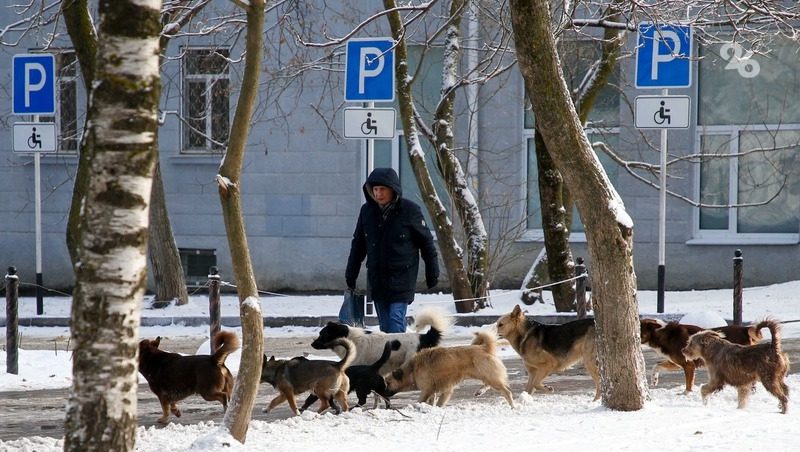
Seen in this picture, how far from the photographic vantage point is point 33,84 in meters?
14.8

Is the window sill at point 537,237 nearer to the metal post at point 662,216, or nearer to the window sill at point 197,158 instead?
the metal post at point 662,216

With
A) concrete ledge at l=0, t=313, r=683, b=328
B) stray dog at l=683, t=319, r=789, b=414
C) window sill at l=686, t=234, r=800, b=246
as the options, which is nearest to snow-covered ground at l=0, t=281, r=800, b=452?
stray dog at l=683, t=319, r=789, b=414

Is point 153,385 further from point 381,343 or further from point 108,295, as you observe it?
point 108,295

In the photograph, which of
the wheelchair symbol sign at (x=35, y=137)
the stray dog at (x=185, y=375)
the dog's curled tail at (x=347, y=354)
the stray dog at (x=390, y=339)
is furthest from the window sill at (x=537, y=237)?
the stray dog at (x=185, y=375)

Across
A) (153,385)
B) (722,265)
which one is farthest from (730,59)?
(153,385)

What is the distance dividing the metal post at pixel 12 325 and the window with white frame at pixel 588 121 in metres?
8.58

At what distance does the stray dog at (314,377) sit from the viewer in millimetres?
8469

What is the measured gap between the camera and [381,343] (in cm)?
906

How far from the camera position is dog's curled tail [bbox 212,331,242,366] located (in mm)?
8273

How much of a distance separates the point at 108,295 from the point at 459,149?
12386mm

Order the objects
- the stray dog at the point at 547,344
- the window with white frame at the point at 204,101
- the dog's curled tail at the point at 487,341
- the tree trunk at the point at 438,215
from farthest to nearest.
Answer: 1. the window with white frame at the point at 204,101
2. the tree trunk at the point at 438,215
3. the stray dog at the point at 547,344
4. the dog's curled tail at the point at 487,341

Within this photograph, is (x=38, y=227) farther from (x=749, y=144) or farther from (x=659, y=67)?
(x=749, y=144)

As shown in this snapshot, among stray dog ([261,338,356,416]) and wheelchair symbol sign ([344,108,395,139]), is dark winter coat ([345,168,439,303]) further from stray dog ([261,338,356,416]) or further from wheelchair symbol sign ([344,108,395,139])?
wheelchair symbol sign ([344,108,395,139])

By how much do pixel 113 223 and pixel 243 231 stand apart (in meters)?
2.40
